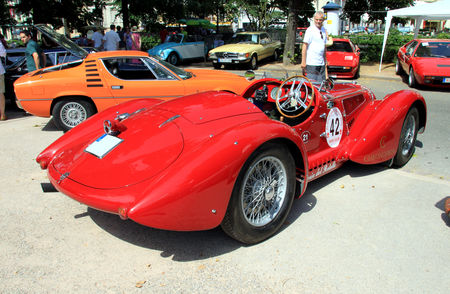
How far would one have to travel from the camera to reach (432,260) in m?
2.76

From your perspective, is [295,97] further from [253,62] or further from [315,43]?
[253,62]

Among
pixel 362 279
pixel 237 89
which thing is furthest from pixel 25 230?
pixel 237 89

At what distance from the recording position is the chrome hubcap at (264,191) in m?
2.84

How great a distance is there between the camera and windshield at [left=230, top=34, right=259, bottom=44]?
16.1 metres

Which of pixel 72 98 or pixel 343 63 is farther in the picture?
pixel 343 63

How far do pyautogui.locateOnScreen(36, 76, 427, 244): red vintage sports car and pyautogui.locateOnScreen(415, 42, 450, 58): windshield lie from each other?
8.10 m

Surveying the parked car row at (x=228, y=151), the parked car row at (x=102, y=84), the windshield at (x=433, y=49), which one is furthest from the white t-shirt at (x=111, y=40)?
the windshield at (x=433, y=49)

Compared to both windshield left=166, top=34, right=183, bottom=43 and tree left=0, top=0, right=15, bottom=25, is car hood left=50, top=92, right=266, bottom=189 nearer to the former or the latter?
windshield left=166, top=34, right=183, bottom=43

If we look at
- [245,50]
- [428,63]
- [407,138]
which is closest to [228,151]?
[407,138]

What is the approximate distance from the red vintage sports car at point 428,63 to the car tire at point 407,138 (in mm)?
6298

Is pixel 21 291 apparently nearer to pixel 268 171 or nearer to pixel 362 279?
pixel 268 171

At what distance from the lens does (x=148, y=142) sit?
2.89 meters

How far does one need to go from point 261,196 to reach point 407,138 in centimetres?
279

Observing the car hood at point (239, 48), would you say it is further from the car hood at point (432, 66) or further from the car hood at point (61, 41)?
the car hood at point (61, 41)
